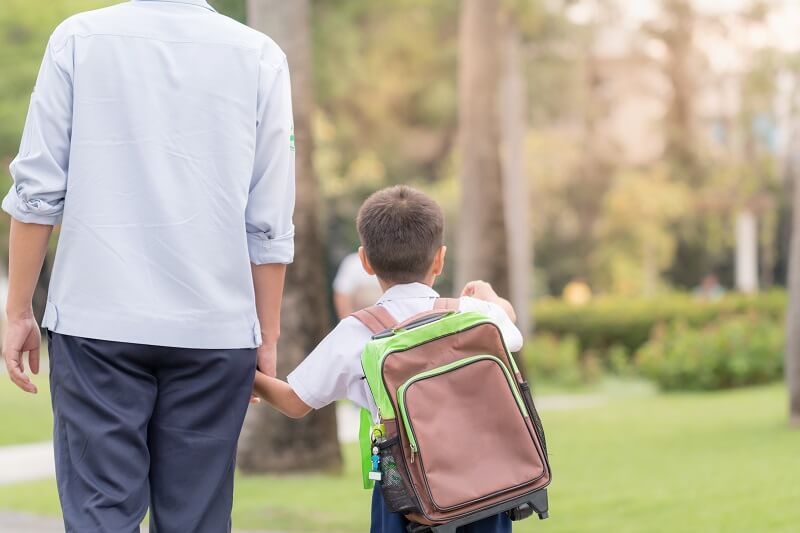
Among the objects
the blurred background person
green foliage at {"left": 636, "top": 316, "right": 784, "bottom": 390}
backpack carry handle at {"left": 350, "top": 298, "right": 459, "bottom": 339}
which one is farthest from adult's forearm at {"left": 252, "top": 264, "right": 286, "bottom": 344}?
green foliage at {"left": 636, "top": 316, "right": 784, "bottom": 390}

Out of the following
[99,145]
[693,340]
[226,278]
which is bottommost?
[693,340]

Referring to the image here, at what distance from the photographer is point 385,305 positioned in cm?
331

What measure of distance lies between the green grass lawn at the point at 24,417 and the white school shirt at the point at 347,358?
9.66 m

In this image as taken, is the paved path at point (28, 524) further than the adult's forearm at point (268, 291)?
Yes

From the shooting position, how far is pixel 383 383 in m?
3.04

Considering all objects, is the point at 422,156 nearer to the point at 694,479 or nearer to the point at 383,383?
the point at 694,479

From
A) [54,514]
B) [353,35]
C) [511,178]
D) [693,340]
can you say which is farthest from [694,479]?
[353,35]

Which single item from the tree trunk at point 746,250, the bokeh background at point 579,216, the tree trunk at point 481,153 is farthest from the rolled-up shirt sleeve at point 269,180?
the tree trunk at point 746,250

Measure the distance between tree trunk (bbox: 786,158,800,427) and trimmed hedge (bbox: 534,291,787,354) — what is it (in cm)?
1420

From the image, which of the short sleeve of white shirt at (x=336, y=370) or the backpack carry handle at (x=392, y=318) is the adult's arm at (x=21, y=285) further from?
the backpack carry handle at (x=392, y=318)

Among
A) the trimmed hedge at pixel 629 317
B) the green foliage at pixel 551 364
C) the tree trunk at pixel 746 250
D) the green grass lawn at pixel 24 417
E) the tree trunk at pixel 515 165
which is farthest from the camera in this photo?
the tree trunk at pixel 746 250

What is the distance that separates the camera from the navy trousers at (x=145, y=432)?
9.37 feet

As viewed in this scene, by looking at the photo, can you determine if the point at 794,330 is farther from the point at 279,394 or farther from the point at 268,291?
the point at 268,291

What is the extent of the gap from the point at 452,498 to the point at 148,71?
4.05ft
